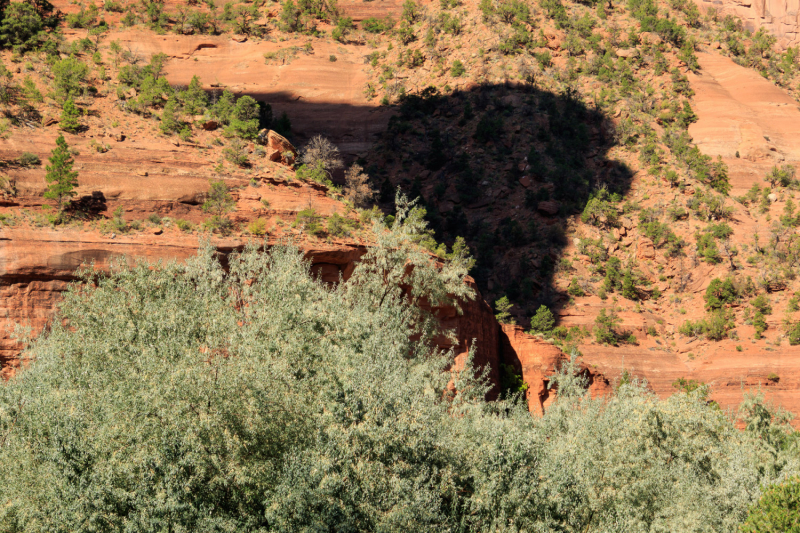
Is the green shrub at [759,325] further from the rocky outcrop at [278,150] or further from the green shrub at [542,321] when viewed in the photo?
the rocky outcrop at [278,150]

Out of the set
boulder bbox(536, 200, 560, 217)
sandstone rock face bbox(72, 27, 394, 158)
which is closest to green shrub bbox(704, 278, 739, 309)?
boulder bbox(536, 200, 560, 217)

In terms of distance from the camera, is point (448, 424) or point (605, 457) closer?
point (448, 424)

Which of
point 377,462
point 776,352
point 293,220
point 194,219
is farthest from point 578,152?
point 377,462

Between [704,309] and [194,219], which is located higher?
[194,219]

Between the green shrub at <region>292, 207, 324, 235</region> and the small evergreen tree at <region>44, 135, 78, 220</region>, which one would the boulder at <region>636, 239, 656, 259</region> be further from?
the small evergreen tree at <region>44, 135, 78, 220</region>

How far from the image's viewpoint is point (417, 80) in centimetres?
5762

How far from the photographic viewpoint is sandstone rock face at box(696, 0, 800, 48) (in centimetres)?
8250

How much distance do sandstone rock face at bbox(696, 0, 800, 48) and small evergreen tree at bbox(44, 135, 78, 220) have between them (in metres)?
83.5

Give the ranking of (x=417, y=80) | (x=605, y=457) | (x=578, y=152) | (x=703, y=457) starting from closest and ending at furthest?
(x=605, y=457) → (x=703, y=457) → (x=578, y=152) → (x=417, y=80)

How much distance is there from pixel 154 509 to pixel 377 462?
370 cm

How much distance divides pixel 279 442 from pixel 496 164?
40.0m

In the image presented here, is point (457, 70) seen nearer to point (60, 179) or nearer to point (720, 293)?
point (720, 293)

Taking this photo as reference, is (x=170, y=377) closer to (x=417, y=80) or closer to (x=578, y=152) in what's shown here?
(x=578, y=152)

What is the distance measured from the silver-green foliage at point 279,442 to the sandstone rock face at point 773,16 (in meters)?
82.3
